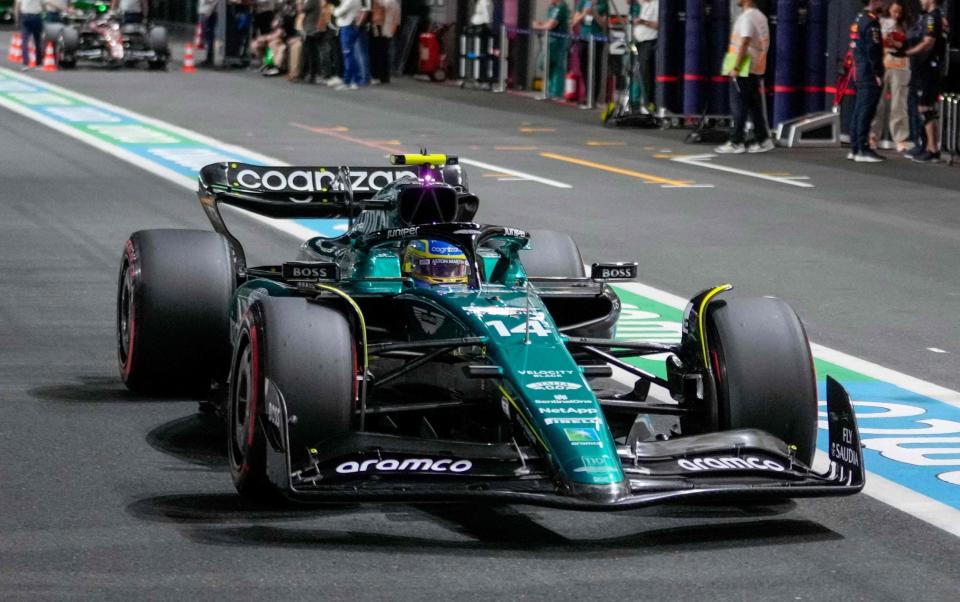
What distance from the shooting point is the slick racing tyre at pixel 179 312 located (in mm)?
8938

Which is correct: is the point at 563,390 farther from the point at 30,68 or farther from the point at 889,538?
the point at 30,68

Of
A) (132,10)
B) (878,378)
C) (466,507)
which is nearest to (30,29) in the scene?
(132,10)

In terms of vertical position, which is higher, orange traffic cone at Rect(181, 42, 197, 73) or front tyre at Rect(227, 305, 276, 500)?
orange traffic cone at Rect(181, 42, 197, 73)

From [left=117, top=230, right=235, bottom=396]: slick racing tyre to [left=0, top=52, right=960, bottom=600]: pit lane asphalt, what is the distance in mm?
156

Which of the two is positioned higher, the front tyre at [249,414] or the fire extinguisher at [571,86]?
the fire extinguisher at [571,86]

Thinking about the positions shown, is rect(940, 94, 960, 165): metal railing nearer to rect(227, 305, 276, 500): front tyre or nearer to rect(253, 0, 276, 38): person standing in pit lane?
rect(227, 305, 276, 500): front tyre

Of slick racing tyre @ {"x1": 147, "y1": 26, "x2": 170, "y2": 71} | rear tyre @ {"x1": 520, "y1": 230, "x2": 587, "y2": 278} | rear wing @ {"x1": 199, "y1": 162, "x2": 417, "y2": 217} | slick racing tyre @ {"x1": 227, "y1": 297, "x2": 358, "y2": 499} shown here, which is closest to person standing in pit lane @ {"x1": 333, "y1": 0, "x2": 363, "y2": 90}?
slick racing tyre @ {"x1": 147, "y1": 26, "x2": 170, "y2": 71}

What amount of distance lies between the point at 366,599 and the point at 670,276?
26.8 feet

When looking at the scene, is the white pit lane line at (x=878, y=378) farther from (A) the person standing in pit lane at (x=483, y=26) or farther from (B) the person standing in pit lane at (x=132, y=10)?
(B) the person standing in pit lane at (x=132, y=10)

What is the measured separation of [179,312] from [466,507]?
229cm

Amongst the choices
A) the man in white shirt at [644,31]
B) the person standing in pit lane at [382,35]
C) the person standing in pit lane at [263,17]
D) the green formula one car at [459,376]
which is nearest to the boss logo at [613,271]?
the green formula one car at [459,376]

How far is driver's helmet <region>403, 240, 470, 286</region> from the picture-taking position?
8070mm

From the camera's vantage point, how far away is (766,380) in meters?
7.30

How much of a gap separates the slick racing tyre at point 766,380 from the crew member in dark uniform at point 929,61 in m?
16.0
